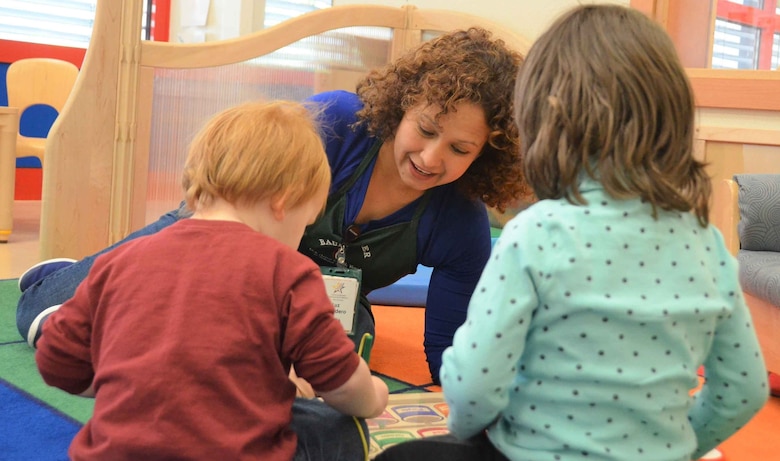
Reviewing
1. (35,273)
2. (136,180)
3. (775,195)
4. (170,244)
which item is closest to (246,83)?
(136,180)

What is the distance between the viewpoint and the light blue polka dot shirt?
77 cm

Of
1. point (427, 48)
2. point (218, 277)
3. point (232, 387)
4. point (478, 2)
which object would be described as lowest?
point (232, 387)

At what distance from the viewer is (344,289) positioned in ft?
5.56

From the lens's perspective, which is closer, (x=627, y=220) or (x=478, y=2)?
(x=627, y=220)

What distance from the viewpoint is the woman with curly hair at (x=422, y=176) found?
152 centimetres

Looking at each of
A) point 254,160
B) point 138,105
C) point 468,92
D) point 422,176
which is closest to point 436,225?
point 422,176

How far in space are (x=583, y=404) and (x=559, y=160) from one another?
0.76 feet

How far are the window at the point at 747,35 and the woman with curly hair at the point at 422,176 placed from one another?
1639 millimetres

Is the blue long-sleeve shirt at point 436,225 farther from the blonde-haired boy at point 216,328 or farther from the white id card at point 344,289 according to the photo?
the blonde-haired boy at point 216,328

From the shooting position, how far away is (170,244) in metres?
0.86

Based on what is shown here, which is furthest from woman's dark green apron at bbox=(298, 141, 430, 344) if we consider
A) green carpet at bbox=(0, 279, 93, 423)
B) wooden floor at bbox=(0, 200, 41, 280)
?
wooden floor at bbox=(0, 200, 41, 280)

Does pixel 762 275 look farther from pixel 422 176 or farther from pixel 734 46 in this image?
pixel 734 46

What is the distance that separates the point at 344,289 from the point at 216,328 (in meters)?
0.88

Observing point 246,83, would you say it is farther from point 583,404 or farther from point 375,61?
point 583,404
